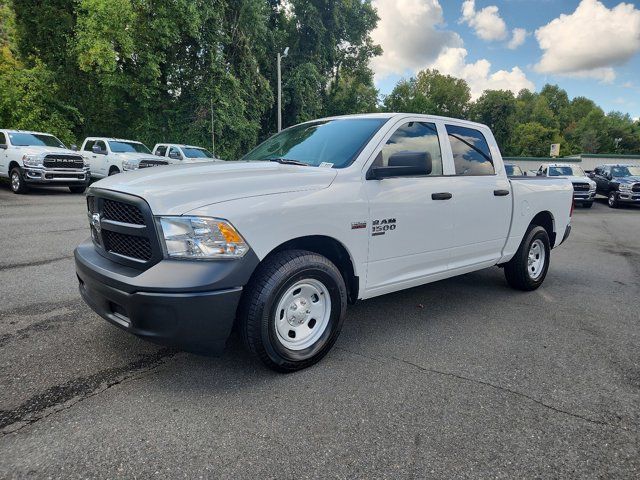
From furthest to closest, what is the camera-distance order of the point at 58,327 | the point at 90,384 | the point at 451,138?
the point at 451,138, the point at 58,327, the point at 90,384

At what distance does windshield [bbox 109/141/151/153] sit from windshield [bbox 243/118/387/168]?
1481 cm

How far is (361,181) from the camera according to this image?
340 cm

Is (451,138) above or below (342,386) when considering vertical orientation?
above

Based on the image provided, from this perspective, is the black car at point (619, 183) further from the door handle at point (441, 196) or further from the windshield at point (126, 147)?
the windshield at point (126, 147)

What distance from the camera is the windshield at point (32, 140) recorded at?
1401 centimetres

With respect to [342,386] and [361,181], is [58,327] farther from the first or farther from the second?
[361,181]

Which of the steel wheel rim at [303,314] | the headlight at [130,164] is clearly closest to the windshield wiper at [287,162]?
the steel wheel rim at [303,314]

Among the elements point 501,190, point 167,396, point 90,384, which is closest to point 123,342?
point 90,384

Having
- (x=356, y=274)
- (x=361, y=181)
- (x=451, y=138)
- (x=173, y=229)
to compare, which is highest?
(x=451, y=138)

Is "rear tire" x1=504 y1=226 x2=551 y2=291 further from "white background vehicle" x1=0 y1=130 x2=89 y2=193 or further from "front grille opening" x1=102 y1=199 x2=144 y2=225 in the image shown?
"white background vehicle" x1=0 y1=130 x2=89 y2=193

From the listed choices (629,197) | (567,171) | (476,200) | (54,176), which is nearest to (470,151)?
(476,200)

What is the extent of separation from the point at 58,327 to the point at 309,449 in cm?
264

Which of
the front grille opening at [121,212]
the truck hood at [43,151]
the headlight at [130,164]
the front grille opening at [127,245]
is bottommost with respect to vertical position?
the front grille opening at [127,245]

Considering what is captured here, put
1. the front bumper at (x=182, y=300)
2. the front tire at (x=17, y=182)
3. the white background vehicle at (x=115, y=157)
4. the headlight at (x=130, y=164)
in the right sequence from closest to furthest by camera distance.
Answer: the front bumper at (x=182, y=300) → the front tire at (x=17, y=182) → the headlight at (x=130, y=164) → the white background vehicle at (x=115, y=157)
